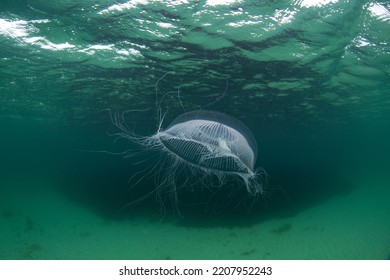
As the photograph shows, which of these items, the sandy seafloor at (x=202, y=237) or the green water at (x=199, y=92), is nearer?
the green water at (x=199, y=92)

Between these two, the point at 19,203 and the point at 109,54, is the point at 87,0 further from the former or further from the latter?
the point at 19,203

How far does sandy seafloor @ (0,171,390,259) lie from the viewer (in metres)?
10.5

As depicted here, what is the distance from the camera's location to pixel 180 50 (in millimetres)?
7805

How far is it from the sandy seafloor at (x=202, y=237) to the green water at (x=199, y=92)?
7 cm

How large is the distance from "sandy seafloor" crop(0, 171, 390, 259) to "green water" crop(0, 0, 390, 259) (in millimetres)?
75

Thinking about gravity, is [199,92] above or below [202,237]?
above

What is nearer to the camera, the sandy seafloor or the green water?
the green water

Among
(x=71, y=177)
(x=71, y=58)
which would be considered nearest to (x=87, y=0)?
(x=71, y=58)

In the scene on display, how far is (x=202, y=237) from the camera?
1187cm

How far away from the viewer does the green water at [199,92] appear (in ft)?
20.8

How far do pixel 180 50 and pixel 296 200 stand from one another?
11974 millimetres

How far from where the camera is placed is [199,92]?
1152cm

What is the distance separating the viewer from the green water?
634 cm

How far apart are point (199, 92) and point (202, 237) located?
21.2ft
